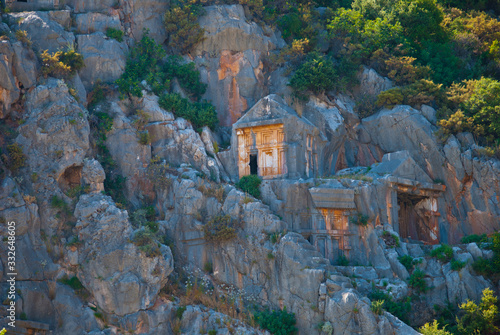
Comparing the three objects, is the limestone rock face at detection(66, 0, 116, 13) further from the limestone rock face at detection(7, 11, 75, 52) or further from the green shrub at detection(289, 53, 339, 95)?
the green shrub at detection(289, 53, 339, 95)

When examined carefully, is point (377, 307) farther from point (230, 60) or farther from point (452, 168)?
point (230, 60)

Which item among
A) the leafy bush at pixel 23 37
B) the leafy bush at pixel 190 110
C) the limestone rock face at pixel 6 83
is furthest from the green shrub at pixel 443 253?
the leafy bush at pixel 23 37

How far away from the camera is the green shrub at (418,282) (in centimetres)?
3259

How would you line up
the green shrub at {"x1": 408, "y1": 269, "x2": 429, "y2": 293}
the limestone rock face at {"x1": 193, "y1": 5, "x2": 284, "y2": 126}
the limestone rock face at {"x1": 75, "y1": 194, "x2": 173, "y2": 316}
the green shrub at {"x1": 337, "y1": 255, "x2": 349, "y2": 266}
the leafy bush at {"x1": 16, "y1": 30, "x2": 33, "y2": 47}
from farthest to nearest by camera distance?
the limestone rock face at {"x1": 193, "y1": 5, "x2": 284, "y2": 126} < the leafy bush at {"x1": 16, "y1": 30, "x2": 33, "y2": 47} < the green shrub at {"x1": 337, "y1": 255, "x2": 349, "y2": 266} < the green shrub at {"x1": 408, "y1": 269, "x2": 429, "y2": 293} < the limestone rock face at {"x1": 75, "y1": 194, "x2": 173, "y2": 316}

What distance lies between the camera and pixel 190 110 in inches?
1484

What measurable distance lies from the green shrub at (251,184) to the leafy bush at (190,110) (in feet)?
15.0

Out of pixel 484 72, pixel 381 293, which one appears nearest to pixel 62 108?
pixel 381 293

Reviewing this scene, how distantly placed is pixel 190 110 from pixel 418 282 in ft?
53.0

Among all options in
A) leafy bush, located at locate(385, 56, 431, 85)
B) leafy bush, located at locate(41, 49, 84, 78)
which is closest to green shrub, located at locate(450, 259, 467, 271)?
leafy bush, located at locate(385, 56, 431, 85)

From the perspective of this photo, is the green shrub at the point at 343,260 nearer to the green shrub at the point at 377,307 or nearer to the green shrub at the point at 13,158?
the green shrub at the point at 377,307

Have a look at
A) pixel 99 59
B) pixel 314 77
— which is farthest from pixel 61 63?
pixel 314 77

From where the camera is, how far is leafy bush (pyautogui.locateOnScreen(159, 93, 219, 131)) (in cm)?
3741

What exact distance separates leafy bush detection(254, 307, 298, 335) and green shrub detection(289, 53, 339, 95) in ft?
54.5

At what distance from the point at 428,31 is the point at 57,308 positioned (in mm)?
32822
